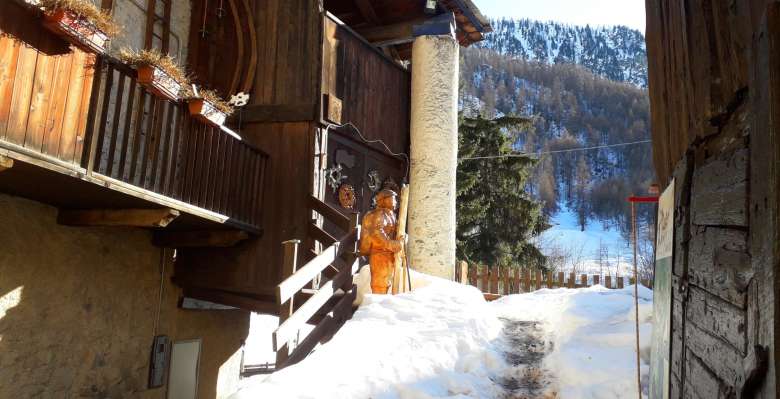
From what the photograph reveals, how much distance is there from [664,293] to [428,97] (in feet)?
29.7

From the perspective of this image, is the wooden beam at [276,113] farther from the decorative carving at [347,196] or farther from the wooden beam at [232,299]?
the wooden beam at [232,299]

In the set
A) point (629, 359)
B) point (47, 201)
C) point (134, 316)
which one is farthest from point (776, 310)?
point (134, 316)

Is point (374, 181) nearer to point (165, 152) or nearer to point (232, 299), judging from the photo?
point (232, 299)

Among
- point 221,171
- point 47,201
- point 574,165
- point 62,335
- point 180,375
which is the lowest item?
point 180,375

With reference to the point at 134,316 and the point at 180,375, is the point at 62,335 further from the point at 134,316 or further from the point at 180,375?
the point at 180,375

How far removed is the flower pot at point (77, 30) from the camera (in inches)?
180

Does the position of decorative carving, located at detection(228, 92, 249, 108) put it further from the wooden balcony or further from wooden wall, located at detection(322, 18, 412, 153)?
the wooden balcony

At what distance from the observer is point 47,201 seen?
19.5 ft

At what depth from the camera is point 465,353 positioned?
5680 mm

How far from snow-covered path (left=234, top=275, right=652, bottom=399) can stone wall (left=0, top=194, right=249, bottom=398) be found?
3.03m

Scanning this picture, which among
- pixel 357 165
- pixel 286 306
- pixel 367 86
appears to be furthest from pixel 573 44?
pixel 286 306

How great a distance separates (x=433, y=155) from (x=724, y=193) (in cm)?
953

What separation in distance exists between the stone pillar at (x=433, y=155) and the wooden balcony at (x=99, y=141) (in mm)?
4743

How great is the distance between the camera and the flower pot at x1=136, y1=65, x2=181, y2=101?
221 inches
